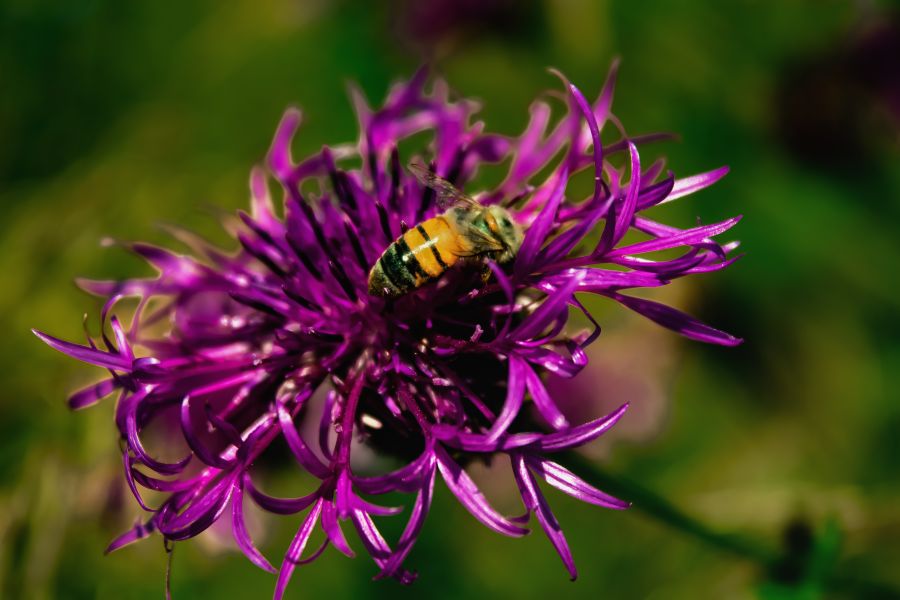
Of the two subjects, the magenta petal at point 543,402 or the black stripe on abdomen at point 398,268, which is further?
the black stripe on abdomen at point 398,268

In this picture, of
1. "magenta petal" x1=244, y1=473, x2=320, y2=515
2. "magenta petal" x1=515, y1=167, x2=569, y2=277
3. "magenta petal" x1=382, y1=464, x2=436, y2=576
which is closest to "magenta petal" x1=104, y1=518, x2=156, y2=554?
"magenta petal" x1=244, y1=473, x2=320, y2=515

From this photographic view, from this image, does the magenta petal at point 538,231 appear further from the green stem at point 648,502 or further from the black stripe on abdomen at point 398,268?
the green stem at point 648,502

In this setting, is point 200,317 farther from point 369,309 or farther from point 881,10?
point 881,10

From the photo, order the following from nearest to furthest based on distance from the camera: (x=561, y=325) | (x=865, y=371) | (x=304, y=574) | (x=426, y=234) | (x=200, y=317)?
(x=561, y=325)
(x=426, y=234)
(x=200, y=317)
(x=304, y=574)
(x=865, y=371)

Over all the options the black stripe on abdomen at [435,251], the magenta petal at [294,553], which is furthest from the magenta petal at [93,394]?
the black stripe on abdomen at [435,251]

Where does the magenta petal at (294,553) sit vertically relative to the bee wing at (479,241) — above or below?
below

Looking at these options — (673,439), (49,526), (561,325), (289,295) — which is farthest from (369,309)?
(673,439)
